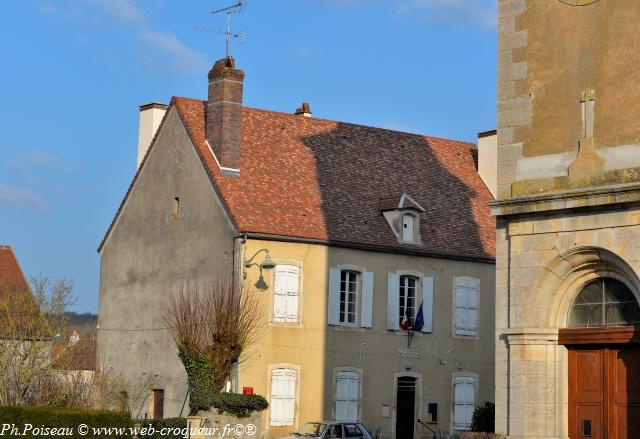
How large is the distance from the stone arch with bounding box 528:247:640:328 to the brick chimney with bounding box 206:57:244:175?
14357 millimetres

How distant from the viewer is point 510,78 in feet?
56.4

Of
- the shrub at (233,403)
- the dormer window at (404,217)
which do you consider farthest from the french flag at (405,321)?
the shrub at (233,403)

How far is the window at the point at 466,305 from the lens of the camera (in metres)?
31.3

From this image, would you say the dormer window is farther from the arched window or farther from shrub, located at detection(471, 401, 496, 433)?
the arched window

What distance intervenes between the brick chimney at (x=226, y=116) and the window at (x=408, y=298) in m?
5.35

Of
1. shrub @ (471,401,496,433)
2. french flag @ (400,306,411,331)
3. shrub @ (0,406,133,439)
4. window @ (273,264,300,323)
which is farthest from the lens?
french flag @ (400,306,411,331)

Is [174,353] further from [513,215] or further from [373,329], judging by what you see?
[513,215]

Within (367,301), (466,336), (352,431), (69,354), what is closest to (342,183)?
(367,301)

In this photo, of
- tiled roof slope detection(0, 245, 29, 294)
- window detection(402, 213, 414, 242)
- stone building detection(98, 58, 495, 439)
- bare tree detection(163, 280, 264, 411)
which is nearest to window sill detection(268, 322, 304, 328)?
stone building detection(98, 58, 495, 439)

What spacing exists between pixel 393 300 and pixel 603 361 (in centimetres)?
1447

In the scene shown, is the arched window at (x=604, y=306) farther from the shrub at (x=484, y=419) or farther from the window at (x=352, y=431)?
the window at (x=352, y=431)

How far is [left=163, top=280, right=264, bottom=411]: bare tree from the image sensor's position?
2656cm

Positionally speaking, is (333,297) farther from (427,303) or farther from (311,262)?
(427,303)

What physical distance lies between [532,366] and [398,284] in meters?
14.0
